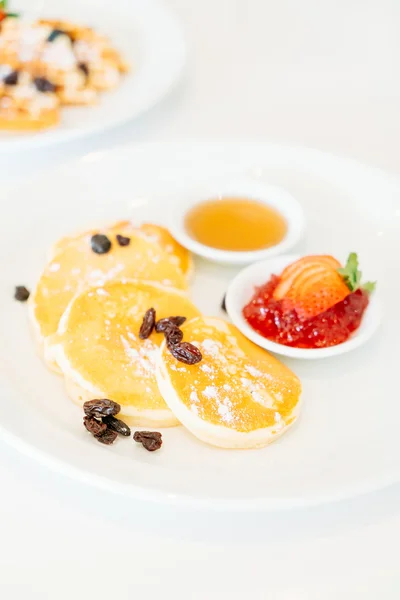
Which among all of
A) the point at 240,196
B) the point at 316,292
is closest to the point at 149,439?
the point at 316,292

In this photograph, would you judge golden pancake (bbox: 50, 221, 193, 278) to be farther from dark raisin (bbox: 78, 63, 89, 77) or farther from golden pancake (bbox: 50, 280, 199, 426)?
dark raisin (bbox: 78, 63, 89, 77)

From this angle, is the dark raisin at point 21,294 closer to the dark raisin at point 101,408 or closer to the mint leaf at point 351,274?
the dark raisin at point 101,408

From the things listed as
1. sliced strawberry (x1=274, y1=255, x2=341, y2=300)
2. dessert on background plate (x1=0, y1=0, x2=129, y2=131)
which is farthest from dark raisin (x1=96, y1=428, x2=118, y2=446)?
dessert on background plate (x1=0, y1=0, x2=129, y2=131)

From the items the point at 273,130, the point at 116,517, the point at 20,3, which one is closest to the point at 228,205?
the point at 273,130

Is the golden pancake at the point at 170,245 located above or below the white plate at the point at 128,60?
below

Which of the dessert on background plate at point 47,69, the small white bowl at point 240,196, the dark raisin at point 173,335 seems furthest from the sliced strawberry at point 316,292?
the dessert on background plate at point 47,69

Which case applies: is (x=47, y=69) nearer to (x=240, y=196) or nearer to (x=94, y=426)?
(x=240, y=196)

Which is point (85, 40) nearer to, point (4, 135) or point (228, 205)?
point (4, 135)
